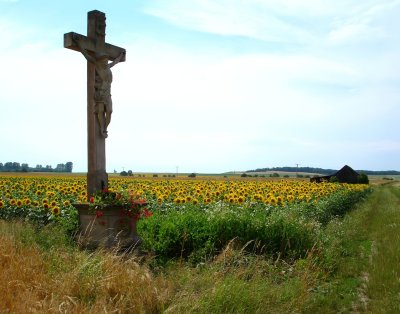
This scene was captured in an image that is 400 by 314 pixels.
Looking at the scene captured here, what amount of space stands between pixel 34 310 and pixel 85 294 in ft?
2.34

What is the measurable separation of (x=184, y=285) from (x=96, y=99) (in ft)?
15.2

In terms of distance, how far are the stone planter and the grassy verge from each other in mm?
757

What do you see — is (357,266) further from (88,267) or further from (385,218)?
(385,218)

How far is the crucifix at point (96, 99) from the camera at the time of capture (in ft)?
28.7

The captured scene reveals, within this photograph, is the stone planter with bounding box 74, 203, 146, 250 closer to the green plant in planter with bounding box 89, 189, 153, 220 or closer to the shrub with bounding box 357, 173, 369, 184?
the green plant in planter with bounding box 89, 189, 153, 220

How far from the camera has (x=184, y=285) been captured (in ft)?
17.0

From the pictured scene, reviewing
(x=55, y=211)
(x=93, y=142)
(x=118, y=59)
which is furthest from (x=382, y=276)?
(x=55, y=211)

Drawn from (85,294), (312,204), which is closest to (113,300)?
(85,294)

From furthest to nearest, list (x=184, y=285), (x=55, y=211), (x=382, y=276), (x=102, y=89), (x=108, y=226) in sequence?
(x=55, y=211)
(x=102, y=89)
(x=108, y=226)
(x=382, y=276)
(x=184, y=285)

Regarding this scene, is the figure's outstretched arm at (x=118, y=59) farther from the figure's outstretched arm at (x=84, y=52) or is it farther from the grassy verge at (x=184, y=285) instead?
the grassy verge at (x=184, y=285)

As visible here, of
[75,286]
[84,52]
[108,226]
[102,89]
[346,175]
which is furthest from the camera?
[346,175]

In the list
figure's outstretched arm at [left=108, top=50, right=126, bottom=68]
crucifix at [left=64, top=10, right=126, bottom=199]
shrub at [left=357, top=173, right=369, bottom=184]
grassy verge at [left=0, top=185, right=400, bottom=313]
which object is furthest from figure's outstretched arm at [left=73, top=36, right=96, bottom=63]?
shrub at [left=357, top=173, right=369, bottom=184]

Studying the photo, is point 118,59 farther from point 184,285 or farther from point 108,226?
point 184,285

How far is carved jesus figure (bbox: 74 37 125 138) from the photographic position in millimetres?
8766
